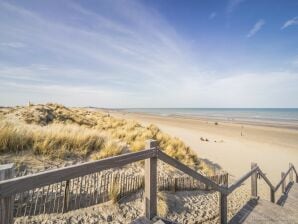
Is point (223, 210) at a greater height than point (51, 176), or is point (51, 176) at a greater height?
point (51, 176)

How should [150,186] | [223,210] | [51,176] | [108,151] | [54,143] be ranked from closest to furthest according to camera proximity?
[51,176], [150,186], [223,210], [54,143], [108,151]

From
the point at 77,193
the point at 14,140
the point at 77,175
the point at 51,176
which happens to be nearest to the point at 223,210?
the point at 77,193

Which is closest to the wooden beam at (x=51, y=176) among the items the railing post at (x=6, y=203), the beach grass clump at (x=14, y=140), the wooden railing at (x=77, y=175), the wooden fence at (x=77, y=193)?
the wooden railing at (x=77, y=175)

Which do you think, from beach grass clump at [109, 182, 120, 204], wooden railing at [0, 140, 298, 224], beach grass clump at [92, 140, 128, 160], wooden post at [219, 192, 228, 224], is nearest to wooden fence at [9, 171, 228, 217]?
beach grass clump at [109, 182, 120, 204]

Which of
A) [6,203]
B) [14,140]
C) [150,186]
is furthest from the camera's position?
[14,140]

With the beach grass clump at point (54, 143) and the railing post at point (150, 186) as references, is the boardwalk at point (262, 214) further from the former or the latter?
the beach grass clump at point (54, 143)

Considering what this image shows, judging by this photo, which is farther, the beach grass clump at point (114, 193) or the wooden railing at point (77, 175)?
the beach grass clump at point (114, 193)

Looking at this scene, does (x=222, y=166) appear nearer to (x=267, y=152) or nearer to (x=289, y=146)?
(x=267, y=152)

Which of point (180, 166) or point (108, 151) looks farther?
point (108, 151)

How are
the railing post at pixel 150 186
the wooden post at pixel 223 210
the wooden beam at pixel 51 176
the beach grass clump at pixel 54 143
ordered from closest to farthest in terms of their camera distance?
1. the wooden beam at pixel 51 176
2. the railing post at pixel 150 186
3. the wooden post at pixel 223 210
4. the beach grass clump at pixel 54 143

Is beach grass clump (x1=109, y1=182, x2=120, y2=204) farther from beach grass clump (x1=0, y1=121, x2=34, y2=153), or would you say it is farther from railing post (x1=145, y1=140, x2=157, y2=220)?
beach grass clump (x1=0, y1=121, x2=34, y2=153)

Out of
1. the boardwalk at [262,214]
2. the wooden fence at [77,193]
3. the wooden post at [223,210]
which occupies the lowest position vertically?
the boardwalk at [262,214]

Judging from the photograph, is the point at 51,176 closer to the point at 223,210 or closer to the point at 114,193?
the point at 114,193

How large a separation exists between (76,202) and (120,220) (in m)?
0.96
